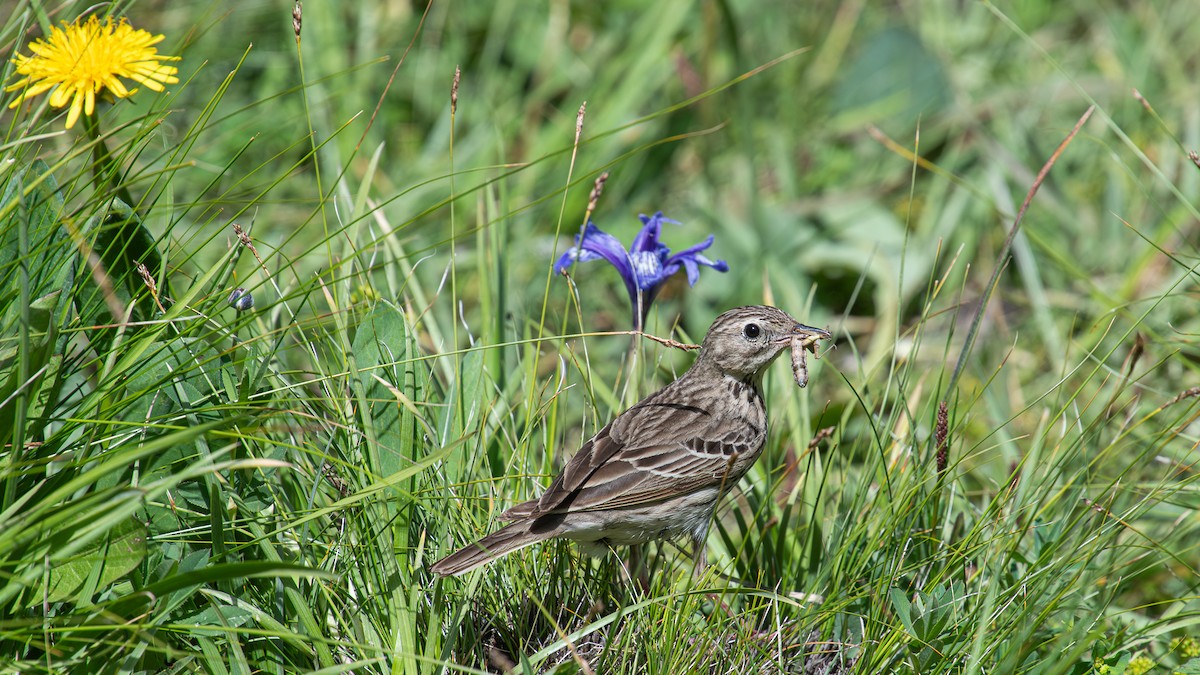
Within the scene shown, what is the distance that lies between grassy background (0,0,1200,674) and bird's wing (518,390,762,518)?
0.49 ft

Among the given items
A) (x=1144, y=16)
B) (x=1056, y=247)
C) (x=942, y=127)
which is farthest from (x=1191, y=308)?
(x=1144, y=16)

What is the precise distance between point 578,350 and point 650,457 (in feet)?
5.82

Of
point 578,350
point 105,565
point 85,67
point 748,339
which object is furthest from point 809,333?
point 85,67

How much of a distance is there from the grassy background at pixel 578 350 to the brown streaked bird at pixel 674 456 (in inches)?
4.8

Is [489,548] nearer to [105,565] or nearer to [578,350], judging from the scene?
[105,565]

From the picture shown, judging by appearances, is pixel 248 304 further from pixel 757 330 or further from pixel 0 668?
pixel 757 330

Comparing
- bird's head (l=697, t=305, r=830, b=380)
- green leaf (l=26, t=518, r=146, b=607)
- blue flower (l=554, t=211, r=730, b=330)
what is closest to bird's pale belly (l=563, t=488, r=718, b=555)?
bird's head (l=697, t=305, r=830, b=380)

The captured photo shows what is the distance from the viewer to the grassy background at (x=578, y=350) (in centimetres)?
285

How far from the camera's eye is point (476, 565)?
2.93 metres

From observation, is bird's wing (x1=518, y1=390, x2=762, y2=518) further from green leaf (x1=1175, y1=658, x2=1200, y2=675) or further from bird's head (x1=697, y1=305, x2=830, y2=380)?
green leaf (x1=1175, y1=658, x2=1200, y2=675)

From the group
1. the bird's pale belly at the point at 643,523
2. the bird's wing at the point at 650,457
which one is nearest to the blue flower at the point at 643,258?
the bird's wing at the point at 650,457

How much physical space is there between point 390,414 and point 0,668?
126cm

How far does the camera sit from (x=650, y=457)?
3570 mm

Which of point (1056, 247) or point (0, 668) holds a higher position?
point (0, 668)
